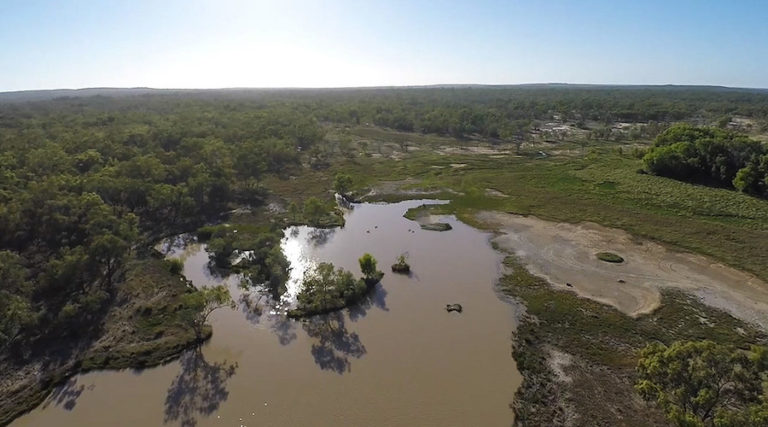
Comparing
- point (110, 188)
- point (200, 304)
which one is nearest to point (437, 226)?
point (200, 304)

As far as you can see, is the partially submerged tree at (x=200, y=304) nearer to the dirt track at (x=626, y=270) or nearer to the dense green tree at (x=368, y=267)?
the dense green tree at (x=368, y=267)

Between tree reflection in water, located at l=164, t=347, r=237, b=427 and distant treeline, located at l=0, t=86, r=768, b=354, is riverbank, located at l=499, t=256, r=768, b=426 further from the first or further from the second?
distant treeline, located at l=0, t=86, r=768, b=354

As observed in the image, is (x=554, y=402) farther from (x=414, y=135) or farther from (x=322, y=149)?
(x=414, y=135)

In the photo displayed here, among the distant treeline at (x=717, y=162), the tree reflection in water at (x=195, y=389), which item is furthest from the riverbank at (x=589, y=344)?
the distant treeline at (x=717, y=162)

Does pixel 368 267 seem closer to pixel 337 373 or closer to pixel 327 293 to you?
pixel 327 293

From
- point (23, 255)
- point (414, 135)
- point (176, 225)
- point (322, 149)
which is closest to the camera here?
point (23, 255)

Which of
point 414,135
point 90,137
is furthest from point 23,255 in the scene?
point 414,135

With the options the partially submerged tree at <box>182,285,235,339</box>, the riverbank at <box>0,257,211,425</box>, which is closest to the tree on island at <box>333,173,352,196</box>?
the riverbank at <box>0,257,211,425</box>
